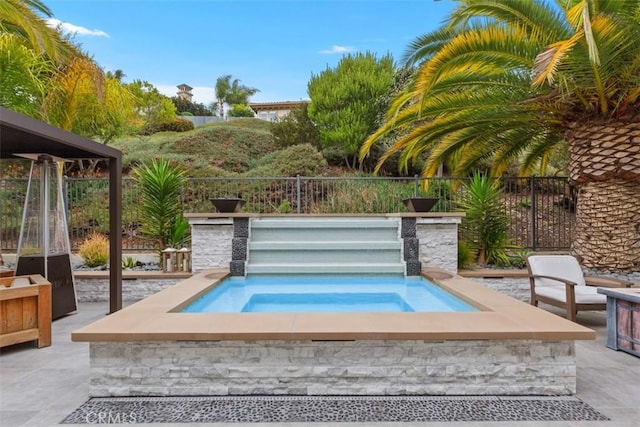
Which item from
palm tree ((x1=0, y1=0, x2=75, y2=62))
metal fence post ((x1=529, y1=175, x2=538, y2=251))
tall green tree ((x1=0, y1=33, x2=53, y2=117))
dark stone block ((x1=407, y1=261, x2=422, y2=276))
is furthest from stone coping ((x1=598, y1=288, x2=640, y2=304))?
palm tree ((x1=0, y1=0, x2=75, y2=62))

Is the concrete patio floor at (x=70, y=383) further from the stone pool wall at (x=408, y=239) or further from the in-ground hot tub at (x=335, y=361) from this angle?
the stone pool wall at (x=408, y=239)

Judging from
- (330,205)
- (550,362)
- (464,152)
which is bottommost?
(550,362)

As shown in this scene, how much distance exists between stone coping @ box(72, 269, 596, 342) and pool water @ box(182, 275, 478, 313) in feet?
2.70

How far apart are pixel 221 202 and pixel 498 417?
18.6 feet

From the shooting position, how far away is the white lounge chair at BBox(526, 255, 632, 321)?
5.20 meters

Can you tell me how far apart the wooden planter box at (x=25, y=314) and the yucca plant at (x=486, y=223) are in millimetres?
6491

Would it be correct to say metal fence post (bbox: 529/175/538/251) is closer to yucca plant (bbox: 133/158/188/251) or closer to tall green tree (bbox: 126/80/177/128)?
yucca plant (bbox: 133/158/188/251)

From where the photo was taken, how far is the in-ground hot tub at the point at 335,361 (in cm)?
316

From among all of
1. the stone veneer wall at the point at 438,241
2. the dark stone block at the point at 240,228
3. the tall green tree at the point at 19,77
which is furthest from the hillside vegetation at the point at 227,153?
the stone veneer wall at the point at 438,241

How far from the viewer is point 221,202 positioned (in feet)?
24.6

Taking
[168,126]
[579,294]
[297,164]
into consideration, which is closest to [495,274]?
[579,294]

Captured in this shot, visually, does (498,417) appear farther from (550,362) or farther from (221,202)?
(221,202)

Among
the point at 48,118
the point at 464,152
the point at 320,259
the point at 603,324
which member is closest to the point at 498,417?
the point at 603,324

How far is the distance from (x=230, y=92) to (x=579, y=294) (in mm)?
54823
